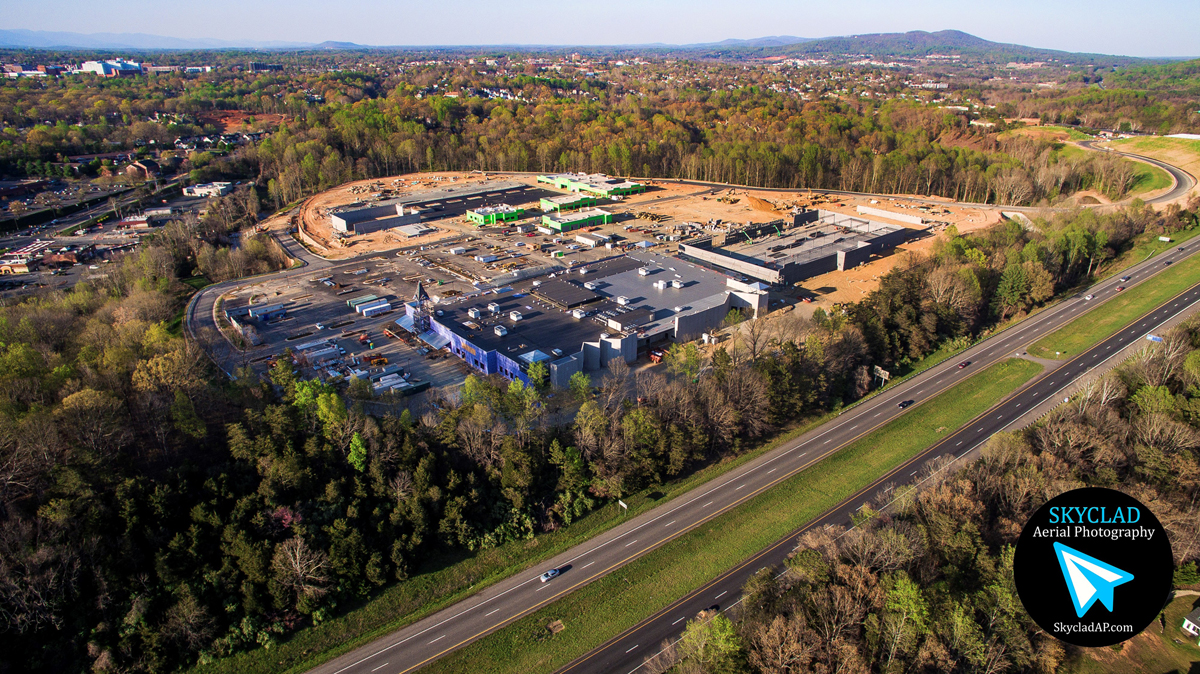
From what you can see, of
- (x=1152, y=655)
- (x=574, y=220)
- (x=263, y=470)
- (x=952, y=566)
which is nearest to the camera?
(x=1152, y=655)

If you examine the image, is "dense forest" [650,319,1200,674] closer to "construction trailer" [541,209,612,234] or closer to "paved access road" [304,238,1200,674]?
"paved access road" [304,238,1200,674]

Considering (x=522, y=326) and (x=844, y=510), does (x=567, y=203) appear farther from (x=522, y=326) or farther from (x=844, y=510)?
(x=844, y=510)

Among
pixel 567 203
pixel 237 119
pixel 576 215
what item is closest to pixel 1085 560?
pixel 576 215

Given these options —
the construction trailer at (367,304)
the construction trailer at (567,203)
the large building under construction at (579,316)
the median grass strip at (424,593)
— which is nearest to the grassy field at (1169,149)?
the large building under construction at (579,316)

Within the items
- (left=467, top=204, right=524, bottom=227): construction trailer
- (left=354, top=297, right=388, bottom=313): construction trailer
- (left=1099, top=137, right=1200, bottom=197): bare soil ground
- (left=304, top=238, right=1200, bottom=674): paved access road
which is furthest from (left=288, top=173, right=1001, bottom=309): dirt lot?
(left=1099, top=137, right=1200, bottom=197): bare soil ground

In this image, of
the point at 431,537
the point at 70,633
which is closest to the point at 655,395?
the point at 431,537

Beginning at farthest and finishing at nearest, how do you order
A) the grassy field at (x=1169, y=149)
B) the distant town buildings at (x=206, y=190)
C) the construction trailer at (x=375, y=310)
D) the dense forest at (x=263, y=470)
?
the distant town buildings at (x=206, y=190)
the grassy field at (x=1169, y=149)
the construction trailer at (x=375, y=310)
the dense forest at (x=263, y=470)

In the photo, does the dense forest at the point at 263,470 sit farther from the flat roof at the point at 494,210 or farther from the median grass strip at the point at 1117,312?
the flat roof at the point at 494,210
